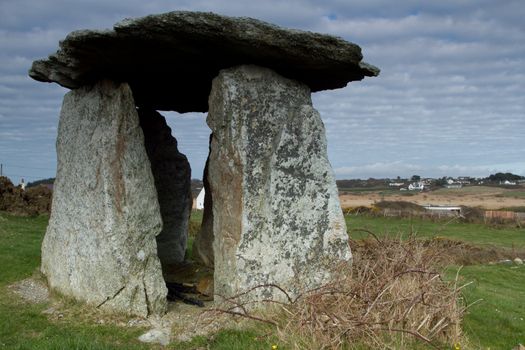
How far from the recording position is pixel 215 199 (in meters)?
8.12

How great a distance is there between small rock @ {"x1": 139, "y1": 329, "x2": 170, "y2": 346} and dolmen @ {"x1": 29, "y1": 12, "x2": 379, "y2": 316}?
0.75 m

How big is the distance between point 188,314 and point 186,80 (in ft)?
12.5

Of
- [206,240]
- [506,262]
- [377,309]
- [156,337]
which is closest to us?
[377,309]

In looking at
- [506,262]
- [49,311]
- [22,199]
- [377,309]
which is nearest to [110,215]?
[49,311]

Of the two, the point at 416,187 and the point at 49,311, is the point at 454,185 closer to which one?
the point at 416,187

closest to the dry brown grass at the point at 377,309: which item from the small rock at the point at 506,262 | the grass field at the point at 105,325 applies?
the grass field at the point at 105,325

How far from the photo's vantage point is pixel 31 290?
30.7 feet

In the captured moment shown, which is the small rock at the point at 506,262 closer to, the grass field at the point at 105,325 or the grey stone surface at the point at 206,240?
the grass field at the point at 105,325

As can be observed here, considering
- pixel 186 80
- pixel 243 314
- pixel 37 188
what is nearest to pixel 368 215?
pixel 37 188

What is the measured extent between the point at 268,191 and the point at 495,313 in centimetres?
438

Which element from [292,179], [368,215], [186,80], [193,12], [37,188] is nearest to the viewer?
[193,12]

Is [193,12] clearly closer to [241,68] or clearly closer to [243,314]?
[241,68]

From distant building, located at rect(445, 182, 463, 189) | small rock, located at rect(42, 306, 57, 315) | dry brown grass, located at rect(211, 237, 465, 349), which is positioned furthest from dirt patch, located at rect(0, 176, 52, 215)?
distant building, located at rect(445, 182, 463, 189)

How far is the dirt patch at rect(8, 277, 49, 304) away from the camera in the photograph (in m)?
8.92
